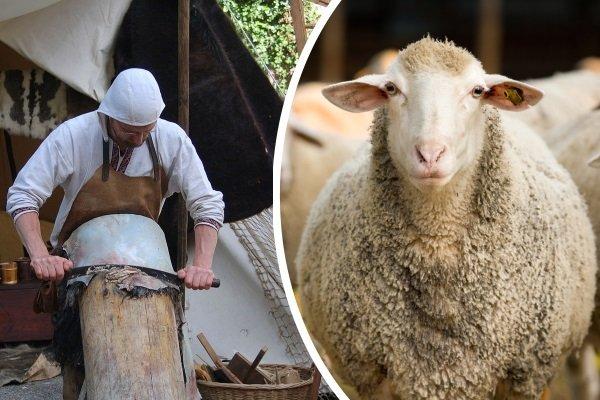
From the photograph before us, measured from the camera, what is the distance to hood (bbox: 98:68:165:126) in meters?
2.51

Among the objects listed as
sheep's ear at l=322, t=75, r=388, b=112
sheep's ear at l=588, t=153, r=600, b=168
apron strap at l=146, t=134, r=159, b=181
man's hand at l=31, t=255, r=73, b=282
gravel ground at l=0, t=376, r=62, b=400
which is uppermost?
sheep's ear at l=322, t=75, r=388, b=112

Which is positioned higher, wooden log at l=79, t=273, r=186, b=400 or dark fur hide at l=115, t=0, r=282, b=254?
dark fur hide at l=115, t=0, r=282, b=254

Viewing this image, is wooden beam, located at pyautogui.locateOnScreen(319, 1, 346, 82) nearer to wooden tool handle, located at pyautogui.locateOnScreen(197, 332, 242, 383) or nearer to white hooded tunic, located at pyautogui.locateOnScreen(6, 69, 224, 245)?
white hooded tunic, located at pyautogui.locateOnScreen(6, 69, 224, 245)

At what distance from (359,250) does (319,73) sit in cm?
147

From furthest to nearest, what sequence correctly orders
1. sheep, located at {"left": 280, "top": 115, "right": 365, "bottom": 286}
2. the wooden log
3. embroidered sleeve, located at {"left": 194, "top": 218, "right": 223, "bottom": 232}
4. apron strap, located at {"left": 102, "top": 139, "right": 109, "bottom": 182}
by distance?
sheep, located at {"left": 280, "top": 115, "right": 365, "bottom": 286}, embroidered sleeve, located at {"left": 194, "top": 218, "right": 223, "bottom": 232}, apron strap, located at {"left": 102, "top": 139, "right": 109, "bottom": 182}, the wooden log

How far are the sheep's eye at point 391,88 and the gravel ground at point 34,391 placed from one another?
5.79ft

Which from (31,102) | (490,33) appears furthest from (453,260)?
(31,102)

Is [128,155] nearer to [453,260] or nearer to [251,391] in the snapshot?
[251,391]

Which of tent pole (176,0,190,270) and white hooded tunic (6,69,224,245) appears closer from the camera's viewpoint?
white hooded tunic (6,69,224,245)

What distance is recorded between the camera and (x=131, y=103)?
2.51 metres

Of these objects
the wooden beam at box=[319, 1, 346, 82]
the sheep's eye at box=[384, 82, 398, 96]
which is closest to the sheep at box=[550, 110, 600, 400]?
the wooden beam at box=[319, 1, 346, 82]

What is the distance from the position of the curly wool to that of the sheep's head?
8 centimetres

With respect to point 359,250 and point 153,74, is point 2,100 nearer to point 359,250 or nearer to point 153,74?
point 153,74

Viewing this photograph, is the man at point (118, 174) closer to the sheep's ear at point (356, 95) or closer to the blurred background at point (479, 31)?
the sheep's ear at point (356, 95)
